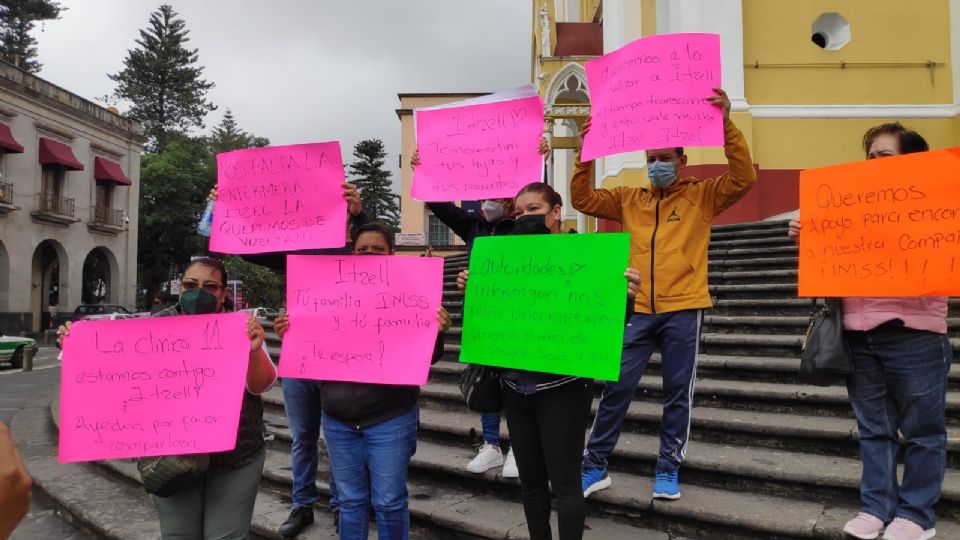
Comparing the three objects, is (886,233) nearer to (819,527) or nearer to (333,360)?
(819,527)

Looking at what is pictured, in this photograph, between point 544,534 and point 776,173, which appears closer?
point 544,534

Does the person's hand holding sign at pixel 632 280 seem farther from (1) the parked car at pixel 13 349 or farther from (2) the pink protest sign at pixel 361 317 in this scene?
(1) the parked car at pixel 13 349

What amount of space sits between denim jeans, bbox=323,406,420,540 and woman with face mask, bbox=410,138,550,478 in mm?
1206

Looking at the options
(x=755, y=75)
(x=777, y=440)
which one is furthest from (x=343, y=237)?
(x=755, y=75)

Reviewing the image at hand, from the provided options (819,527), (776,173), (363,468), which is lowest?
(819,527)

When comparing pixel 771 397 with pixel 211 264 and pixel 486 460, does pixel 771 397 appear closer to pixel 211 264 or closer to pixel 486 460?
pixel 486 460

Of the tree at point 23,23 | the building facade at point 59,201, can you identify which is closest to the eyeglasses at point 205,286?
the building facade at point 59,201

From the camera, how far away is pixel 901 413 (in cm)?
275

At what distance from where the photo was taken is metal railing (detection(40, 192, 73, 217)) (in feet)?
86.1

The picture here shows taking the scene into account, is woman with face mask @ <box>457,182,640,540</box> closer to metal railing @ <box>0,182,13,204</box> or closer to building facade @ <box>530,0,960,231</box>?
building facade @ <box>530,0,960,231</box>

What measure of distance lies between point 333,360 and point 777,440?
285 cm

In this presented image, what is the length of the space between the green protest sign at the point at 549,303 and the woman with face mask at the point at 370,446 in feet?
0.69

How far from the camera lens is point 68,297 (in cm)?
2727

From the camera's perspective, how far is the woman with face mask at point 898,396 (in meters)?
2.67
